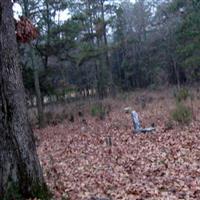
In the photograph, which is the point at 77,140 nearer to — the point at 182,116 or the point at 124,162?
the point at 182,116

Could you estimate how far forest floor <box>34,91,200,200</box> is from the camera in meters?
5.91

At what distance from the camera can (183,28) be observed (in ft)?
79.4

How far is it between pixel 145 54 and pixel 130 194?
1303 inches

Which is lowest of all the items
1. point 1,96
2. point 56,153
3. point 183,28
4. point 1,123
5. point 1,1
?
point 56,153

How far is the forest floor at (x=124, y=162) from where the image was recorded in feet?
19.4

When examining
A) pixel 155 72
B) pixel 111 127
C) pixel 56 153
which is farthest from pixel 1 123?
pixel 155 72

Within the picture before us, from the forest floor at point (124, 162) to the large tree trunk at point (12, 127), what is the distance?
27.4 inches

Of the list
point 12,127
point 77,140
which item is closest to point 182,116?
point 77,140

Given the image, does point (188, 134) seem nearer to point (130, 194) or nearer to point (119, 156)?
point (119, 156)

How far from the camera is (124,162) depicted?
828 cm

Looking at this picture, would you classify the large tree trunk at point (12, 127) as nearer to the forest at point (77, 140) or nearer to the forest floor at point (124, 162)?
the forest at point (77, 140)

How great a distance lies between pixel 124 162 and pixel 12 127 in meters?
3.68

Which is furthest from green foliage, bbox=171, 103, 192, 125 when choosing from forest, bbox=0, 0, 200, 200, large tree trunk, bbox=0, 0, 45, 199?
large tree trunk, bbox=0, 0, 45, 199

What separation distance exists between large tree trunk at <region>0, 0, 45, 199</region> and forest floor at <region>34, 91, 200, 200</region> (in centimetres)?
70
